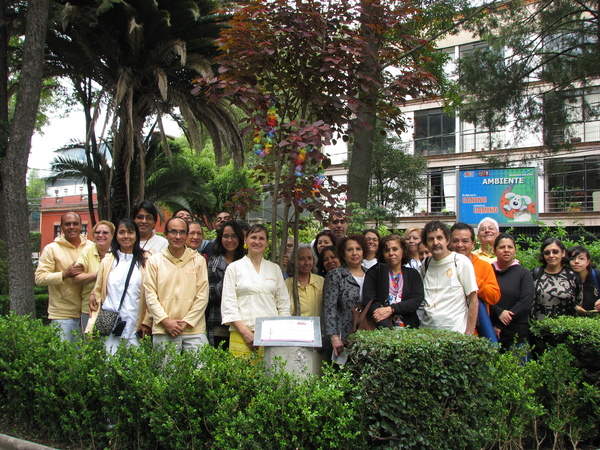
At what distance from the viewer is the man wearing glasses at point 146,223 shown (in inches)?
230

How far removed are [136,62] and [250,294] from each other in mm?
9707

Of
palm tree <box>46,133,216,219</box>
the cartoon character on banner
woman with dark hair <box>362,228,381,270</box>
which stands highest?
palm tree <box>46,133,216,219</box>

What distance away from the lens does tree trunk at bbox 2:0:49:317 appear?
21.4 ft

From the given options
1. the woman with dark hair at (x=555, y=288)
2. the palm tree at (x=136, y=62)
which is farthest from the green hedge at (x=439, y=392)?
the palm tree at (x=136, y=62)

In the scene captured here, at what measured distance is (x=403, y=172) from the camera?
23.0 metres

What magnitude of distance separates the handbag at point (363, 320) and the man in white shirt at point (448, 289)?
0.65 metres

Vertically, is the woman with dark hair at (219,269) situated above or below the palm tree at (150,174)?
below

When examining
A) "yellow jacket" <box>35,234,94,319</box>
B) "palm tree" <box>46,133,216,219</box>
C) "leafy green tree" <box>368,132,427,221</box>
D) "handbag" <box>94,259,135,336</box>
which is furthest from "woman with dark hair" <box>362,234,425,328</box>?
"leafy green tree" <box>368,132,427,221</box>

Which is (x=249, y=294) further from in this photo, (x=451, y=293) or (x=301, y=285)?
(x=451, y=293)

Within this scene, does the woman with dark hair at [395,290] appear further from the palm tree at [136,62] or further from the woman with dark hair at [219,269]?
the palm tree at [136,62]

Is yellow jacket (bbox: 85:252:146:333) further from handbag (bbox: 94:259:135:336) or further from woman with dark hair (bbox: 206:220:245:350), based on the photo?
woman with dark hair (bbox: 206:220:245:350)

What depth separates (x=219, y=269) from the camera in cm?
539

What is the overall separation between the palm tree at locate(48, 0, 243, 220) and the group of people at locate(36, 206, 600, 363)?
6.84 m

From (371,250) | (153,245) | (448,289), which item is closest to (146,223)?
(153,245)
